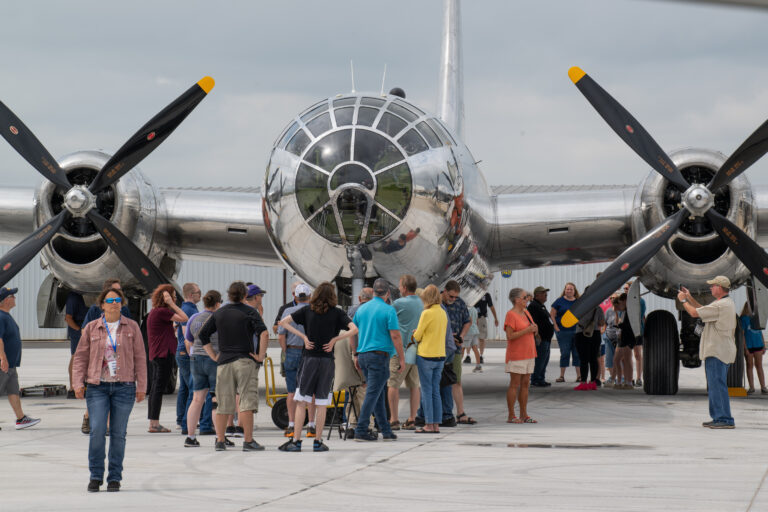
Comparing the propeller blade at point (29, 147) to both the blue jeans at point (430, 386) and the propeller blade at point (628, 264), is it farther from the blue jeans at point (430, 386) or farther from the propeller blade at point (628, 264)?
the propeller blade at point (628, 264)

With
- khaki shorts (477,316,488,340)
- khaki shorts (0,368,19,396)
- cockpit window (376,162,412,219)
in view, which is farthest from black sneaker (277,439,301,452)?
khaki shorts (477,316,488,340)

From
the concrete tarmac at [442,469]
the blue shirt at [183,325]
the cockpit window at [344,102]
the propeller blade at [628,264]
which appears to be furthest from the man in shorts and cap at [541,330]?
the blue shirt at [183,325]

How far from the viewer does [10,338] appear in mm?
10727

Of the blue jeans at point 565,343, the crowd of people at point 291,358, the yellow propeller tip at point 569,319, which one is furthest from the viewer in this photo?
the blue jeans at point 565,343

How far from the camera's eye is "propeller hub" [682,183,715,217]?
493 inches

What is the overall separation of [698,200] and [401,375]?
197 inches

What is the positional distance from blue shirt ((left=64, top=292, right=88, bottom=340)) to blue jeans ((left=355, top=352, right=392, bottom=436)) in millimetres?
6532

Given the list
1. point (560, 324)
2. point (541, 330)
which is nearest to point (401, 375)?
point (560, 324)

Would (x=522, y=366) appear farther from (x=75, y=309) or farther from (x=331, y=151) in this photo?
(x=75, y=309)

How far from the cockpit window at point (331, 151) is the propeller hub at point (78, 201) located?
401cm

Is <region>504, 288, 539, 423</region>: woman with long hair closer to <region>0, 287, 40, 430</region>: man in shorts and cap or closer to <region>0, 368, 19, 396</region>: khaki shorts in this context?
<region>0, 287, 40, 430</region>: man in shorts and cap

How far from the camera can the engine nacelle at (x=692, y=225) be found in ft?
43.6

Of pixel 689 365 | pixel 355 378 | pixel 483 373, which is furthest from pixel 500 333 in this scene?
pixel 355 378

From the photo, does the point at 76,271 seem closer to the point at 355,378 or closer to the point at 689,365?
the point at 355,378
